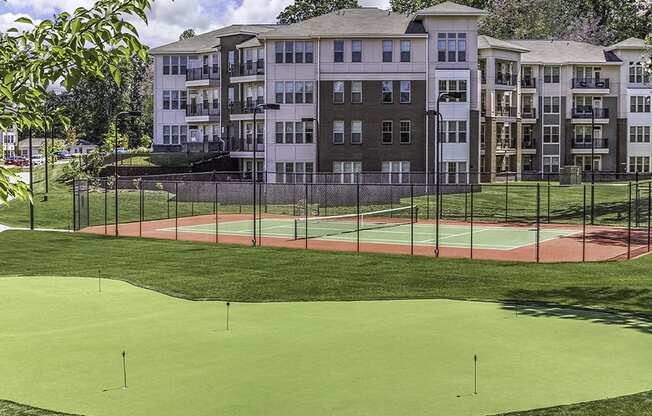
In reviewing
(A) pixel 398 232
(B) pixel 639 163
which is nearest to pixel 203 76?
(A) pixel 398 232

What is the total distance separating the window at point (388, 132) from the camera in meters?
69.1

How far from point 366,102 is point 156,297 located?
46.6 metres

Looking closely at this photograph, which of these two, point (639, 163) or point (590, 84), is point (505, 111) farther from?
point (639, 163)

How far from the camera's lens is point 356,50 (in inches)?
2736

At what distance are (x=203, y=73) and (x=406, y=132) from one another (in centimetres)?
2327

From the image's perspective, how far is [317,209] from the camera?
58.1 m

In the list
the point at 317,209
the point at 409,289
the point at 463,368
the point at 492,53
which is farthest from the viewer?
the point at 492,53

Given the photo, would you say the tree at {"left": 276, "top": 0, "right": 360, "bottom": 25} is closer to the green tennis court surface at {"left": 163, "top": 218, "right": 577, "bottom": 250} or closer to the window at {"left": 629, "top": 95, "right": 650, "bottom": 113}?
the window at {"left": 629, "top": 95, "right": 650, "bottom": 113}

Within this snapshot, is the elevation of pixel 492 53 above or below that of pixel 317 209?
above

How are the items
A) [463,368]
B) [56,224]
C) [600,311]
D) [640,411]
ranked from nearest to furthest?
[640,411]
[463,368]
[600,311]
[56,224]

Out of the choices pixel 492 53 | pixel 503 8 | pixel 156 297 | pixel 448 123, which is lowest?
pixel 156 297

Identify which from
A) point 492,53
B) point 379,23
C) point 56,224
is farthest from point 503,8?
point 56,224

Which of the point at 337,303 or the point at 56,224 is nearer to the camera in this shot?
the point at 337,303

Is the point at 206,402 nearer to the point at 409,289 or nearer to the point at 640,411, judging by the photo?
the point at 640,411
